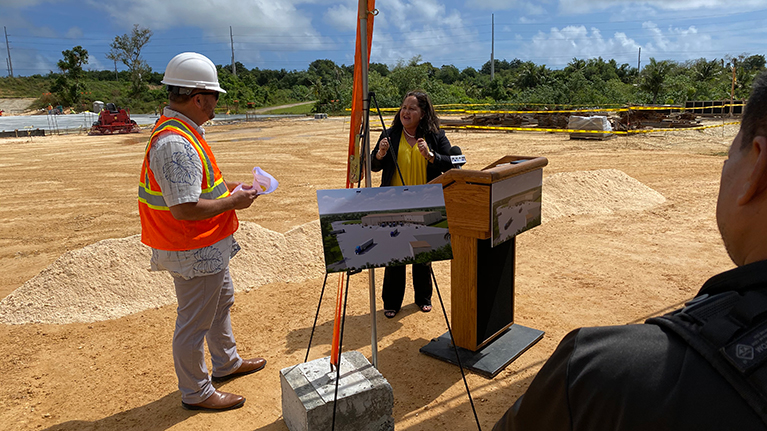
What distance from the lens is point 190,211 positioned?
3074 millimetres

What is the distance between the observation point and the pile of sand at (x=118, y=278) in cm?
539

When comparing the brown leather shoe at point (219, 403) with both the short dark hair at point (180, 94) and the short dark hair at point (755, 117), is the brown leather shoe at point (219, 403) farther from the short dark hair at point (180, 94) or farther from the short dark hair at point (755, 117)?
the short dark hair at point (755, 117)

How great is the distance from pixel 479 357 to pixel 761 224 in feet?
11.5

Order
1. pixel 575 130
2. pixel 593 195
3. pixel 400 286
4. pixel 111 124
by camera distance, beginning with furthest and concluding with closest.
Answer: pixel 111 124 → pixel 575 130 → pixel 593 195 → pixel 400 286

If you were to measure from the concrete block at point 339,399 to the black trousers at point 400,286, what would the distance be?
1710mm

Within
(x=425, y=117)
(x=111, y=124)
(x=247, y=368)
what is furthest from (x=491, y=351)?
(x=111, y=124)

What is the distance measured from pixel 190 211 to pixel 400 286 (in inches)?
100

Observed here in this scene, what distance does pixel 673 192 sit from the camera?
10953 mm

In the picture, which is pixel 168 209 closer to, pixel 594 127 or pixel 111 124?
pixel 594 127

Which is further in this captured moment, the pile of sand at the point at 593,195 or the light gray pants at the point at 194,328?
the pile of sand at the point at 593,195

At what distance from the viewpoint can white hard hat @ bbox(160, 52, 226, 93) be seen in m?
3.15

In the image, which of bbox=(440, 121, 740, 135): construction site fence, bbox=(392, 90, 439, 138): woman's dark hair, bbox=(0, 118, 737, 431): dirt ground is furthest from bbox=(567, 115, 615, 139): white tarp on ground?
bbox=(392, 90, 439, 138): woman's dark hair

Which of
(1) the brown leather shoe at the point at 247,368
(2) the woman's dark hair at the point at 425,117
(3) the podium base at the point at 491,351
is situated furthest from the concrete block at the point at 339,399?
(2) the woman's dark hair at the point at 425,117

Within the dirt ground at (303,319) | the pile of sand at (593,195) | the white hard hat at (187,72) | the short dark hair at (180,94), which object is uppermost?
the white hard hat at (187,72)
